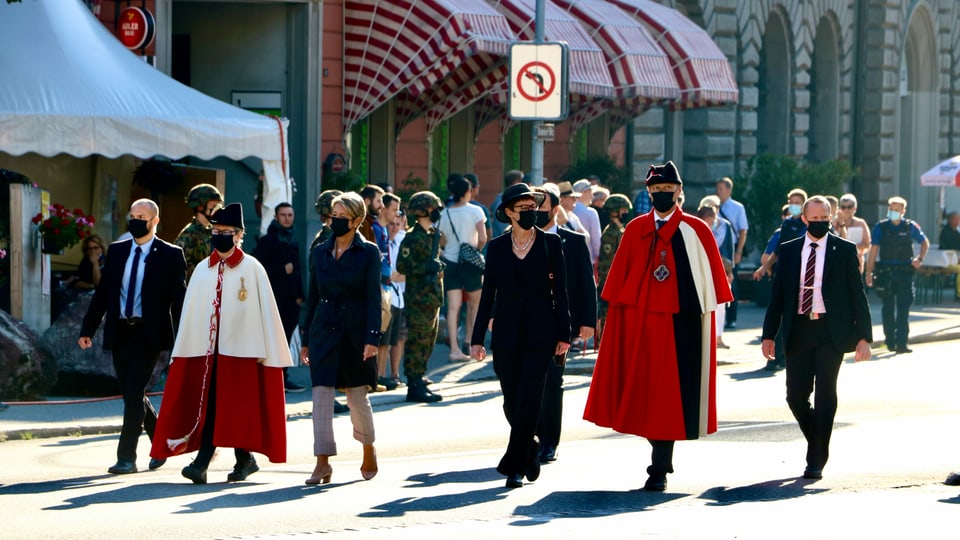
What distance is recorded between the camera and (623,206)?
17625 millimetres

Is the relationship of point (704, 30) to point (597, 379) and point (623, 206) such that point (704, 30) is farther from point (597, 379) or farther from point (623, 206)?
point (597, 379)

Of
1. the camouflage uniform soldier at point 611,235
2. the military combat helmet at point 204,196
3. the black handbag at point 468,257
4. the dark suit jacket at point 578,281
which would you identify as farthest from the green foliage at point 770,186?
the dark suit jacket at point 578,281

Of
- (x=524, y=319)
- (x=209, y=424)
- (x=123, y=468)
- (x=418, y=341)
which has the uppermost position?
(x=524, y=319)

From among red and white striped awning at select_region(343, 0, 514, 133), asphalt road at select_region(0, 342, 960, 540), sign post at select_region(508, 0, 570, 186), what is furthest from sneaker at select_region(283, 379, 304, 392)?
red and white striped awning at select_region(343, 0, 514, 133)

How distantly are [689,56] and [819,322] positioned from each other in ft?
54.1

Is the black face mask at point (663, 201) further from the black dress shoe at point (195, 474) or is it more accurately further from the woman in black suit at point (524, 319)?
the black dress shoe at point (195, 474)

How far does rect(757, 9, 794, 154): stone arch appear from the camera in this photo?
34219 mm

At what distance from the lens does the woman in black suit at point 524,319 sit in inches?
400

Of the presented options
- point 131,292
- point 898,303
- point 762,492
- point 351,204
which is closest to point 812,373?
point 762,492

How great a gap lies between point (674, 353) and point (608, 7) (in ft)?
57.1

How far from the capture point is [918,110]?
41.0 metres

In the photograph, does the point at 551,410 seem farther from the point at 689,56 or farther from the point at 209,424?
the point at 689,56

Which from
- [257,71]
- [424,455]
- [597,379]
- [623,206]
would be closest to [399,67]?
[257,71]

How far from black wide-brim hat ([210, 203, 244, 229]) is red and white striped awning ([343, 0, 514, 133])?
11.4 meters
